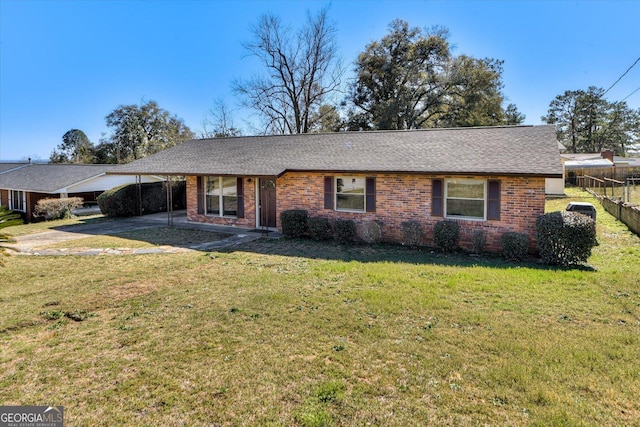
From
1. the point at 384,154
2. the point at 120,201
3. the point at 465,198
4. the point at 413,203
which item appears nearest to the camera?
the point at 465,198

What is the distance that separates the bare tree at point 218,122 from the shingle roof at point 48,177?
1143 cm

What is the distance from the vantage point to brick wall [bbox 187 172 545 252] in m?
9.85

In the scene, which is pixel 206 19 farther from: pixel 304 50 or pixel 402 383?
pixel 402 383

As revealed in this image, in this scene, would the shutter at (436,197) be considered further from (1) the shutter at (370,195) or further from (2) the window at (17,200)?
(2) the window at (17,200)

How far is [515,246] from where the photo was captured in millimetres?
9273

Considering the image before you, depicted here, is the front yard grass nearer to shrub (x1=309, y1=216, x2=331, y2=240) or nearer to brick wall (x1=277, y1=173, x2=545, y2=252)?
brick wall (x1=277, y1=173, x2=545, y2=252)

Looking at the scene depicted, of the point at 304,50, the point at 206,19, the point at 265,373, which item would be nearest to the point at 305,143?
the point at 206,19

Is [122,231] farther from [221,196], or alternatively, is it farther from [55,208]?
[55,208]

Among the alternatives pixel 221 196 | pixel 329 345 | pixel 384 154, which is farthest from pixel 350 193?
pixel 329 345

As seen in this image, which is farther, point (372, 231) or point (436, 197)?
point (372, 231)

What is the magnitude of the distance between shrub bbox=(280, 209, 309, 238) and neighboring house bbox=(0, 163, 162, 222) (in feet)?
51.0

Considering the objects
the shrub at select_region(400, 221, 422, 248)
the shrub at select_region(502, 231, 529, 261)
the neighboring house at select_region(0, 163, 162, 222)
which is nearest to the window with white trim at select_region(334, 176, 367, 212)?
the shrub at select_region(400, 221, 422, 248)

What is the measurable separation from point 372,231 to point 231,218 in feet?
20.7

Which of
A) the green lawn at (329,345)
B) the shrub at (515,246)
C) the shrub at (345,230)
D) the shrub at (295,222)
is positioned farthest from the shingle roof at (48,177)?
the shrub at (515,246)
